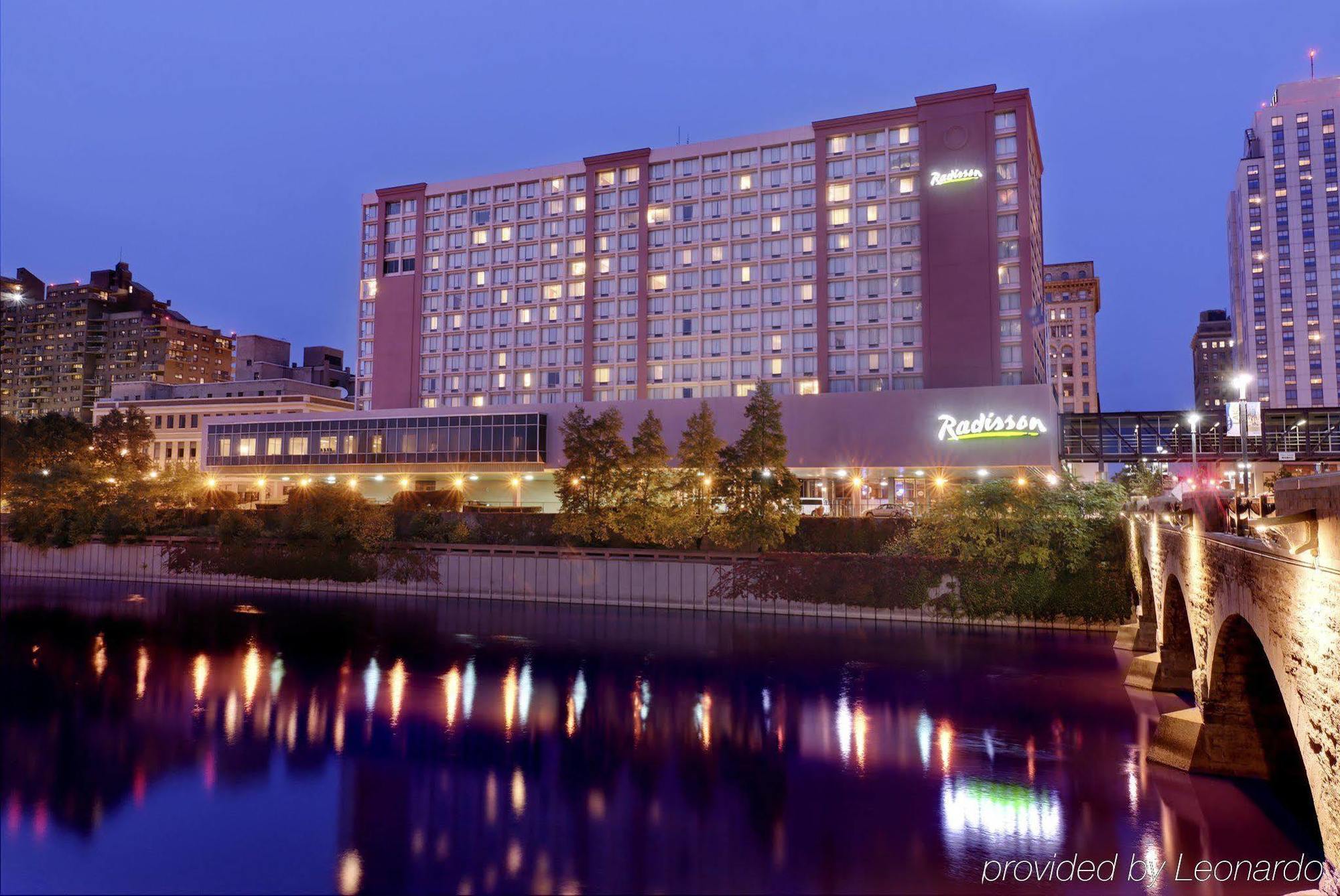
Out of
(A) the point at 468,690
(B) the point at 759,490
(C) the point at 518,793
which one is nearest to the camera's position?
(C) the point at 518,793

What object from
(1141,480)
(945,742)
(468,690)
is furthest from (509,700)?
(1141,480)

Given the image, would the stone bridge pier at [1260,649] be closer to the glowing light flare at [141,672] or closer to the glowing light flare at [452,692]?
the glowing light flare at [452,692]

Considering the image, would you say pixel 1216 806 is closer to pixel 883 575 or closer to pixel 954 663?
pixel 954 663

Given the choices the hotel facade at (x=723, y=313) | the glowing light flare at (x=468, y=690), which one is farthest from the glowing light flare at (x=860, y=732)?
the hotel facade at (x=723, y=313)

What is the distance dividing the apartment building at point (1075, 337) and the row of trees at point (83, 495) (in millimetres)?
150697

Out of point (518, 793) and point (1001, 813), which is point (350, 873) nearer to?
point (518, 793)

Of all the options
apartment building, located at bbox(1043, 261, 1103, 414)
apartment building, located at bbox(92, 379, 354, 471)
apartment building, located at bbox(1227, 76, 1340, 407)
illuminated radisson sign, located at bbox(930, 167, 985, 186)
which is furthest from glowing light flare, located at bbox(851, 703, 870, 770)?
apartment building, located at bbox(1227, 76, 1340, 407)

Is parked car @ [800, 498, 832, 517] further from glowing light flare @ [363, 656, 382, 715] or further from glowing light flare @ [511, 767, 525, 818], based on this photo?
glowing light flare @ [511, 767, 525, 818]

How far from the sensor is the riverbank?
5478 cm

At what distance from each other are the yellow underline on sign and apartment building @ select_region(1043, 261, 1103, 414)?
102228 millimetres

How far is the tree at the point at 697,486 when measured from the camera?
6159 centimetres

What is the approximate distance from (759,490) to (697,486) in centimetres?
531

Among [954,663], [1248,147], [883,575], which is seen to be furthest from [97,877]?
[1248,147]

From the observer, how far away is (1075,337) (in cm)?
17100
